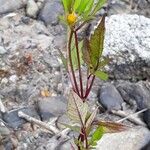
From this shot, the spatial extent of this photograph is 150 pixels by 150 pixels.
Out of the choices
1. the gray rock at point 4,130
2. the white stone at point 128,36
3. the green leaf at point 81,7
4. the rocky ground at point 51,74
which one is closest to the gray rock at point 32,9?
the rocky ground at point 51,74

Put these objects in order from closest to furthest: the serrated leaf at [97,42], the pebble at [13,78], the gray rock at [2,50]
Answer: the serrated leaf at [97,42]
the pebble at [13,78]
the gray rock at [2,50]

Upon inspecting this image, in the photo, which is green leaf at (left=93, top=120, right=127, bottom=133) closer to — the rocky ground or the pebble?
the rocky ground

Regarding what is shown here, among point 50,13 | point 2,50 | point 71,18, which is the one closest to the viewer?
→ point 71,18

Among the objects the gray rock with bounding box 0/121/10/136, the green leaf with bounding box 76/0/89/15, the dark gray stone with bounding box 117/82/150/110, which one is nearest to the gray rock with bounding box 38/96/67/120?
the gray rock with bounding box 0/121/10/136

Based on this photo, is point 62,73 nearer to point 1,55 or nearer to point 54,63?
point 54,63

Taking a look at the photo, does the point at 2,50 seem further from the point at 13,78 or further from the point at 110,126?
the point at 110,126

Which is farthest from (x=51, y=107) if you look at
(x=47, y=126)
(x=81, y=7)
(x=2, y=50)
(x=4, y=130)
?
(x=81, y=7)

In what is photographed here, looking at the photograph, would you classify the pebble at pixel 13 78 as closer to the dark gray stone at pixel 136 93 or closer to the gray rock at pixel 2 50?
the gray rock at pixel 2 50
